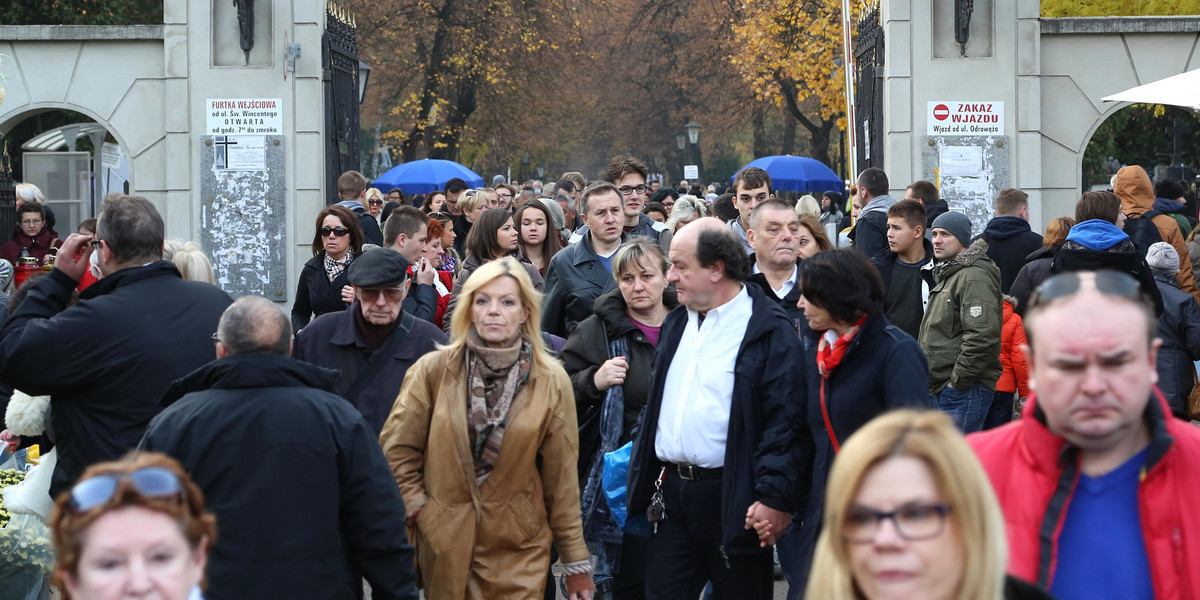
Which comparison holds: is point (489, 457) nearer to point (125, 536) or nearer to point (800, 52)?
point (125, 536)

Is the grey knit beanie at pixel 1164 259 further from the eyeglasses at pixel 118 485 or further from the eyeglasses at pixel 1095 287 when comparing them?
the eyeglasses at pixel 118 485

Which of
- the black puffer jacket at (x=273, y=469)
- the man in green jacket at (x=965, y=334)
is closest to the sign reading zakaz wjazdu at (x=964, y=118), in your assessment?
the man in green jacket at (x=965, y=334)

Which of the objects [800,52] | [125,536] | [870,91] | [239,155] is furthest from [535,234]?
[800,52]

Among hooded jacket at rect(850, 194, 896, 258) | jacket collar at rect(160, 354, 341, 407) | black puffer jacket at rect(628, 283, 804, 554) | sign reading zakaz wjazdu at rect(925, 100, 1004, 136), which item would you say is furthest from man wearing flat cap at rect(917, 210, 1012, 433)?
sign reading zakaz wjazdu at rect(925, 100, 1004, 136)

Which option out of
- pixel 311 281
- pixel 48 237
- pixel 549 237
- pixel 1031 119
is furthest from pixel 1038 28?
pixel 48 237

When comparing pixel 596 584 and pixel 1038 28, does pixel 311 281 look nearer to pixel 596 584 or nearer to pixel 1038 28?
pixel 596 584

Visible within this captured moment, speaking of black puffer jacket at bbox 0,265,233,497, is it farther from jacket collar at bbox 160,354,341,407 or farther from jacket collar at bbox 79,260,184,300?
jacket collar at bbox 160,354,341,407

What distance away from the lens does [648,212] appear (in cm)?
1445

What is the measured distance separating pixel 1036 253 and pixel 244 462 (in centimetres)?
613

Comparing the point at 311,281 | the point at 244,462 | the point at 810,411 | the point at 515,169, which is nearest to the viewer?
the point at 244,462

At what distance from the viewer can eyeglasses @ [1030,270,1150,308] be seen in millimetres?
2607

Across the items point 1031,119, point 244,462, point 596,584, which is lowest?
point 596,584

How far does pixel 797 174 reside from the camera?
23.4 meters

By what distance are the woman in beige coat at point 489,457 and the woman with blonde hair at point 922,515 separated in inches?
106
